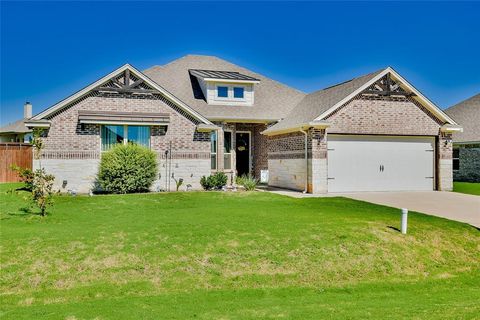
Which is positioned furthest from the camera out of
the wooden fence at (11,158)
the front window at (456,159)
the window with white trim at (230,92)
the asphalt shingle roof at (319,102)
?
the front window at (456,159)

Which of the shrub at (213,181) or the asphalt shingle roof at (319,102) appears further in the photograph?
the shrub at (213,181)

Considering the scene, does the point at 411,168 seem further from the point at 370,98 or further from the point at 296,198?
the point at 296,198

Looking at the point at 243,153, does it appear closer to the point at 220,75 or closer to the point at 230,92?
the point at 230,92

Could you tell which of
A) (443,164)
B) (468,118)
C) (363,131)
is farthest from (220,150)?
(468,118)

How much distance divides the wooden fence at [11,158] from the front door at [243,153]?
38.8 feet

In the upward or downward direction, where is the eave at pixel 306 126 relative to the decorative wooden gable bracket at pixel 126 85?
downward

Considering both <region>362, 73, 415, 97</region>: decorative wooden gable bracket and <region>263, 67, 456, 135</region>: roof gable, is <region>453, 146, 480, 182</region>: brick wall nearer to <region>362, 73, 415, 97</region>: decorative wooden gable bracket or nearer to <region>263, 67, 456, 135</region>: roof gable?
<region>263, 67, 456, 135</region>: roof gable

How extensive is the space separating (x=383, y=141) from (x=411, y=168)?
196 cm

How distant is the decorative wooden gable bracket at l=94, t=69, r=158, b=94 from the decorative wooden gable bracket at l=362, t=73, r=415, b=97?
1012 cm

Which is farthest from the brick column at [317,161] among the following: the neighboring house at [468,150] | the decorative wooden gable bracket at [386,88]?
the neighboring house at [468,150]

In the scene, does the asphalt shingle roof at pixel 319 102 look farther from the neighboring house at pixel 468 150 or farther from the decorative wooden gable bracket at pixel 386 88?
the neighboring house at pixel 468 150

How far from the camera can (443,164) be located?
71.5 feet

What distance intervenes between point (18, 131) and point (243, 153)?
1884cm

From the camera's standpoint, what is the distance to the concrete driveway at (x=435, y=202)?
566 inches
